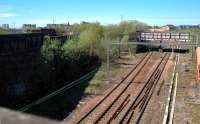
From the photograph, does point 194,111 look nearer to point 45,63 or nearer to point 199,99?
point 199,99

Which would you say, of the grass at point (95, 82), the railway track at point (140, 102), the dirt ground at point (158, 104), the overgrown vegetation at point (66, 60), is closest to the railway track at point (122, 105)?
the railway track at point (140, 102)

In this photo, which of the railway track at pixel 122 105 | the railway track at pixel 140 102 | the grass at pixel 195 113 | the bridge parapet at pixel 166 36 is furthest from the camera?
the bridge parapet at pixel 166 36

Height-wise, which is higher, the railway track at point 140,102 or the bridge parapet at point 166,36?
the bridge parapet at point 166,36

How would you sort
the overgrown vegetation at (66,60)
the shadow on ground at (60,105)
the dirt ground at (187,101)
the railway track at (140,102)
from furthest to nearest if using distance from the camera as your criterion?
1. the overgrown vegetation at (66,60)
2. the shadow on ground at (60,105)
3. the dirt ground at (187,101)
4. the railway track at (140,102)

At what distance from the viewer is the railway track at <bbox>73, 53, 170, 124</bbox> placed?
51.6 feet

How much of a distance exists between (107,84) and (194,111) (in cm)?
910

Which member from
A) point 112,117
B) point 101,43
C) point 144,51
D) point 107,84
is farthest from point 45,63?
point 144,51

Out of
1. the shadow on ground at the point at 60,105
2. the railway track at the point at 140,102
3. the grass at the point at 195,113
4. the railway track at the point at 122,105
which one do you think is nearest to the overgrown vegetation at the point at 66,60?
the shadow on ground at the point at 60,105

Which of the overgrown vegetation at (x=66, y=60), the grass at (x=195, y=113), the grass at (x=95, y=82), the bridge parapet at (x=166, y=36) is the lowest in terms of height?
the grass at (x=195, y=113)

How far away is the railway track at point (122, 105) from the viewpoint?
1573cm

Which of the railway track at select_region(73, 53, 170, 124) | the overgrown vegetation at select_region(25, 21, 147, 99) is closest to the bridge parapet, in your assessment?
the overgrown vegetation at select_region(25, 21, 147, 99)

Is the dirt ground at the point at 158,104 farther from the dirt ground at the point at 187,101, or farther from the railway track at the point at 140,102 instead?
the dirt ground at the point at 187,101

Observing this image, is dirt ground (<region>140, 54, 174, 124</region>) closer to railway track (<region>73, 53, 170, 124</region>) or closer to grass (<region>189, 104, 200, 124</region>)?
railway track (<region>73, 53, 170, 124</region>)

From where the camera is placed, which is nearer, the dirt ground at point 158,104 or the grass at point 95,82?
the dirt ground at point 158,104
